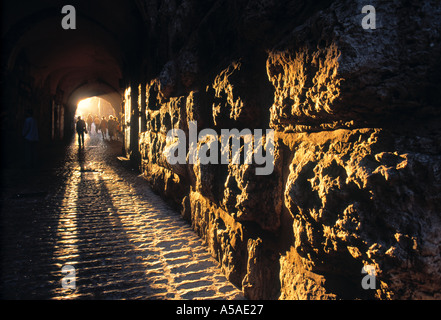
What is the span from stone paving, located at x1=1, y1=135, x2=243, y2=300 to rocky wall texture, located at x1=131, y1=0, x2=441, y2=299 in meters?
0.40

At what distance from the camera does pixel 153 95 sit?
5.23 metres

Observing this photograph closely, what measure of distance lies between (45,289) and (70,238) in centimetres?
97

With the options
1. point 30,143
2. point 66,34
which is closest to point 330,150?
point 30,143

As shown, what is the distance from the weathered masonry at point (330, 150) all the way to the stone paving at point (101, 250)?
34 centimetres

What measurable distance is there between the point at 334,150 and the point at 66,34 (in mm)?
9300

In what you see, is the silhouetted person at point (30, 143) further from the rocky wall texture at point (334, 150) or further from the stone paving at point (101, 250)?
the rocky wall texture at point (334, 150)

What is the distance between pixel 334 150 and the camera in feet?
4.00

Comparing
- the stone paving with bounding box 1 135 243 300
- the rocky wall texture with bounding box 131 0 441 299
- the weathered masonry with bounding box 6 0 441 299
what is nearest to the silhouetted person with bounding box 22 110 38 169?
the stone paving with bounding box 1 135 243 300

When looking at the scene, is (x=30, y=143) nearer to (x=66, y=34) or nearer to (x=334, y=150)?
(x=66, y=34)

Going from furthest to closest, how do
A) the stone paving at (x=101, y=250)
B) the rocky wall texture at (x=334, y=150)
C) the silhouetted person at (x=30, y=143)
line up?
the silhouetted person at (x=30, y=143) < the stone paving at (x=101, y=250) < the rocky wall texture at (x=334, y=150)

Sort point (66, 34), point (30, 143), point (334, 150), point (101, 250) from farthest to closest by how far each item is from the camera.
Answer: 1. point (66, 34)
2. point (30, 143)
3. point (101, 250)
4. point (334, 150)

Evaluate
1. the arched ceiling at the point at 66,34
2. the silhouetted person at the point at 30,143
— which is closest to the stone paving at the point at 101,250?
the silhouetted person at the point at 30,143

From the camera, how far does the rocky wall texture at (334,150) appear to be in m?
0.94
